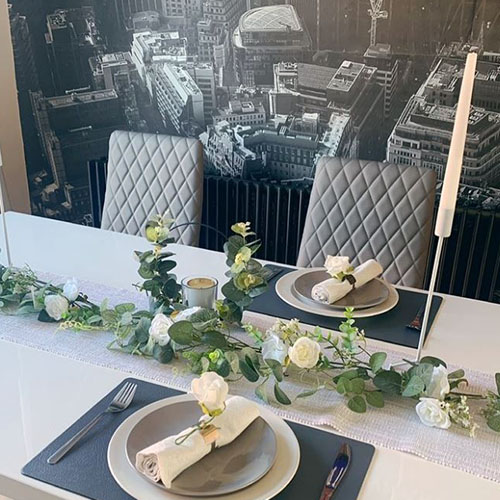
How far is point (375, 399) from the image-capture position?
103 centimetres

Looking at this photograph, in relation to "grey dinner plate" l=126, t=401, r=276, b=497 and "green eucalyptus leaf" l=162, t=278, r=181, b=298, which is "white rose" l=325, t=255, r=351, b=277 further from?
"grey dinner plate" l=126, t=401, r=276, b=497

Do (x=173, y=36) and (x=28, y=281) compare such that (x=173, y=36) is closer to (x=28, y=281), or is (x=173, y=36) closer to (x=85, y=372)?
(x=28, y=281)

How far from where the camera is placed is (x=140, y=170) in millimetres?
2139

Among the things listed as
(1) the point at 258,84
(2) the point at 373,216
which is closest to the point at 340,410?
(2) the point at 373,216

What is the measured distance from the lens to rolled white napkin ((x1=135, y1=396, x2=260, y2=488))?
0.81 metres

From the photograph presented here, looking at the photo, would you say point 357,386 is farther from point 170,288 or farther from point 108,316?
point 108,316

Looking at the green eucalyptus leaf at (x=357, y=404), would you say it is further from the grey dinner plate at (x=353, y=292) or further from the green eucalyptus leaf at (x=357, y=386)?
the grey dinner plate at (x=353, y=292)

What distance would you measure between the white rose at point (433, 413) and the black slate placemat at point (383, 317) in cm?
27

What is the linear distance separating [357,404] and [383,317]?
0.39 metres

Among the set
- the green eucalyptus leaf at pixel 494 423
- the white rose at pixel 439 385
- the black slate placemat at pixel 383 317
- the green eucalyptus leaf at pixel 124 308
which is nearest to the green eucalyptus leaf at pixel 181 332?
the green eucalyptus leaf at pixel 124 308

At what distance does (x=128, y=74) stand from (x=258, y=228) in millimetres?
945

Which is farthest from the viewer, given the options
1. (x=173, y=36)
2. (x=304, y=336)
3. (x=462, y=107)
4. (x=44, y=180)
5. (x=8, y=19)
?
(x=44, y=180)

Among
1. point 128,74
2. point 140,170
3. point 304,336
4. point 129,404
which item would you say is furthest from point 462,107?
point 128,74

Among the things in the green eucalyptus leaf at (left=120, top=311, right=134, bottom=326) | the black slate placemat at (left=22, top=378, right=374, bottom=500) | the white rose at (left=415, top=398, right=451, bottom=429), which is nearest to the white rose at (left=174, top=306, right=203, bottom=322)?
the green eucalyptus leaf at (left=120, top=311, right=134, bottom=326)
